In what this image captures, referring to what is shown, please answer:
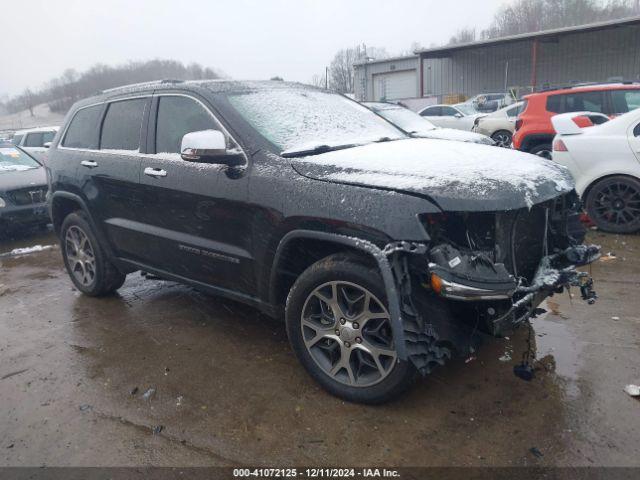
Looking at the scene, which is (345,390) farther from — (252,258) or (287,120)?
(287,120)

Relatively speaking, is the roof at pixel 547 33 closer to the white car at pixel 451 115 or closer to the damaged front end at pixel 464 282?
the white car at pixel 451 115

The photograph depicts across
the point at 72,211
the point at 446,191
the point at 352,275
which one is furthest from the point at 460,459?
the point at 72,211

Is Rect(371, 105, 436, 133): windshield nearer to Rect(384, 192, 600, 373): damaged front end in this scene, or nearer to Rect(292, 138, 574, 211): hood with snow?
Rect(292, 138, 574, 211): hood with snow

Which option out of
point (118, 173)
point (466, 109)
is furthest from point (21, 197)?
point (466, 109)

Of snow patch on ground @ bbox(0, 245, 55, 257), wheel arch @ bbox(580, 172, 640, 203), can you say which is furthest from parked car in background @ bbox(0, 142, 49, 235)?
wheel arch @ bbox(580, 172, 640, 203)

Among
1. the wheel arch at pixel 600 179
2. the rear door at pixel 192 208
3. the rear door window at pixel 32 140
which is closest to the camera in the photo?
the rear door at pixel 192 208

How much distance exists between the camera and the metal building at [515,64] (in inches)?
1126

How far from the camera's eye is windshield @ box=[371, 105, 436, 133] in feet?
32.3

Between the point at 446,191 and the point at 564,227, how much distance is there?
4.05ft

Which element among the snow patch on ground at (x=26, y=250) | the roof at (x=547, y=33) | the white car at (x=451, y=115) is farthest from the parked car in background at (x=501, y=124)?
the roof at (x=547, y=33)

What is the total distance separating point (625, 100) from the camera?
31.2 ft

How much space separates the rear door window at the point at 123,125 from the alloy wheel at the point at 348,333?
83.9 inches

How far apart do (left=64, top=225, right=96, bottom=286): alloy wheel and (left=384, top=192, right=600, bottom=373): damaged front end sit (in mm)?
3389

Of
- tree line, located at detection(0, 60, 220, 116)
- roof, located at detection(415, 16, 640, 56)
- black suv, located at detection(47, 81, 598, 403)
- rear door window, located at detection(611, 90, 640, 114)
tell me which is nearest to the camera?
black suv, located at detection(47, 81, 598, 403)
